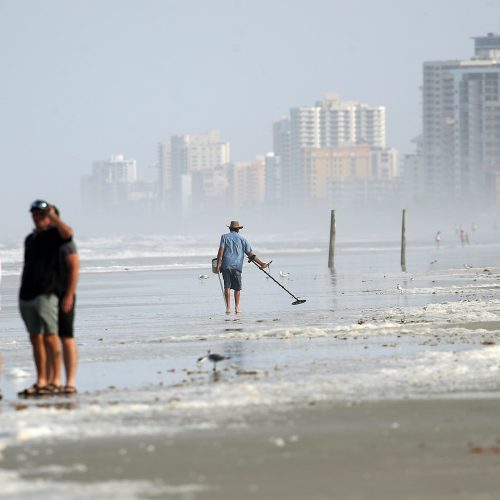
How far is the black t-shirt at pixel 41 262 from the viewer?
36.3 feet

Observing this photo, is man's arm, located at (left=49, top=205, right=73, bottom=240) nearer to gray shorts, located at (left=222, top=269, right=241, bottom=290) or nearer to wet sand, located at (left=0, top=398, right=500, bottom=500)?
wet sand, located at (left=0, top=398, right=500, bottom=500)

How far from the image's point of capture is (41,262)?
11.1m

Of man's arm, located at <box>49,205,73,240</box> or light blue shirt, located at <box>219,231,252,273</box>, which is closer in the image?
man's arm, located at <box>49,205,73,240</box>

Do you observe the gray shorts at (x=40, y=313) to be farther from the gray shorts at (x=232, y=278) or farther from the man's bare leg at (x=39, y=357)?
the gray shorts at (x=232, y=278)

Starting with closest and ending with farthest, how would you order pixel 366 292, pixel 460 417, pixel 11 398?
1. pixel 460 417
2. pixel 11 398
3. pixel 366 292

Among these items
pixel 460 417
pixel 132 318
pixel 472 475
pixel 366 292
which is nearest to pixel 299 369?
pixel 460 417

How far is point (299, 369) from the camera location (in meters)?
12.7

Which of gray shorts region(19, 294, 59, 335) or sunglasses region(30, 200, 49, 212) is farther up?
sunglasses region(30, 200, 49, 212)

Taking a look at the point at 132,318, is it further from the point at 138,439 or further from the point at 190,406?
the point at 138,439

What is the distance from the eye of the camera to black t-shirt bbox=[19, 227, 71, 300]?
1107 centimetres

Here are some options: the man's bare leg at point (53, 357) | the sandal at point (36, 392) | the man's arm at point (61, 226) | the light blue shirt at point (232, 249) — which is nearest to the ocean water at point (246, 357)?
the sandal at point (36, 392)

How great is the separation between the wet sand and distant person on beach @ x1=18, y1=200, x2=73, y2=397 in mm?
2391

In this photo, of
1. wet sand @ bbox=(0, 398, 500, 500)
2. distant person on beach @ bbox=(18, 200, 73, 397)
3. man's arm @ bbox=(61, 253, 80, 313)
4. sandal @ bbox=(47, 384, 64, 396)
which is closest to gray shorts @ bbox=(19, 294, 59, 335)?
distant person on beach @ bbox=(18, 200, 73, 397)

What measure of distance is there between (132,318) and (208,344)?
Answer: 619cm
